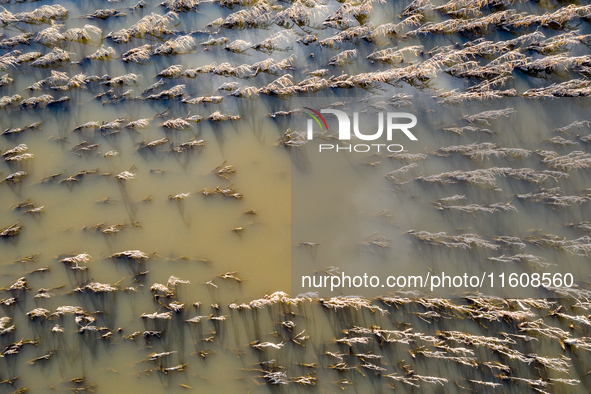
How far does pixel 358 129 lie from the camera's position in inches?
150

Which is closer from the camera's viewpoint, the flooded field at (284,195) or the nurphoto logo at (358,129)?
the flooded field at (284,195)

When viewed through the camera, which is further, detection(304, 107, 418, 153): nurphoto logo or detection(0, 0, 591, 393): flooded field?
detection(304, 107, 418, 153): nurphoto logo

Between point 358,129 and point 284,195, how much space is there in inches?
54.7

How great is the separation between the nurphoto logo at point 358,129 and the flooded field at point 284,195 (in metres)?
0.08

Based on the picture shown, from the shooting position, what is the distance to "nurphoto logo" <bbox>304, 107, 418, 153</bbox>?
378 cm

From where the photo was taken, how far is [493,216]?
3.66 metres

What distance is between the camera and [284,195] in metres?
3.74

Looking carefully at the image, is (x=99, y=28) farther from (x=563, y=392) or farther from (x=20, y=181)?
(x=563, y=392)

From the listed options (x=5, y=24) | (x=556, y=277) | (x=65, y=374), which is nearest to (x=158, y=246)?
(x=65, y=374)

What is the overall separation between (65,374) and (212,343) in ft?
6.42

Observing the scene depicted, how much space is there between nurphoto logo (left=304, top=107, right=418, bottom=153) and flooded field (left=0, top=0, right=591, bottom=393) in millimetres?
80

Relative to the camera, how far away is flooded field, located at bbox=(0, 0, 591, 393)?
11.6ft

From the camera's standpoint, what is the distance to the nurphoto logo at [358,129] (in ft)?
12.4

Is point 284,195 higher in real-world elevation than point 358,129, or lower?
lower
